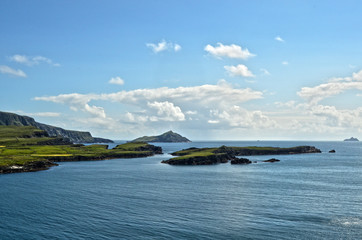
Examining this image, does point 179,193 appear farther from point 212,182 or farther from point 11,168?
point 11,168

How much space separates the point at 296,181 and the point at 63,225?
88.0 m

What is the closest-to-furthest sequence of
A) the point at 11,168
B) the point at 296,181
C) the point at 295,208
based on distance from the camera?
the point at 295,208 → the point at 296,181 → the point at 11,168

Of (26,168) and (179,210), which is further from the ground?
(26,168)

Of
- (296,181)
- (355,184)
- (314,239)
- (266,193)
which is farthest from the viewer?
(296,181)

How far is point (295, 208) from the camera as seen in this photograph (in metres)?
67.7

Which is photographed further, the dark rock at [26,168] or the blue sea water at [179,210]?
the dark rock at [26,168]

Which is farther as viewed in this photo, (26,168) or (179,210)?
(26,168)

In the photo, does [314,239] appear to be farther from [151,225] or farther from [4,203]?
[4,203]

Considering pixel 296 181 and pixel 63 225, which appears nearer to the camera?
pixel 63 225

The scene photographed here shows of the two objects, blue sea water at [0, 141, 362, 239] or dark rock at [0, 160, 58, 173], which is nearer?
blue sea water at [0, 141, 362, 239]

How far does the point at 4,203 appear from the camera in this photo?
74062 mm

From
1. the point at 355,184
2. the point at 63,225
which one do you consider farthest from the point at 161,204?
the point at 355,184

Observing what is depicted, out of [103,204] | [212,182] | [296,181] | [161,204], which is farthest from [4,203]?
[296,181]

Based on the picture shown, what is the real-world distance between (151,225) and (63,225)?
1723 cm
